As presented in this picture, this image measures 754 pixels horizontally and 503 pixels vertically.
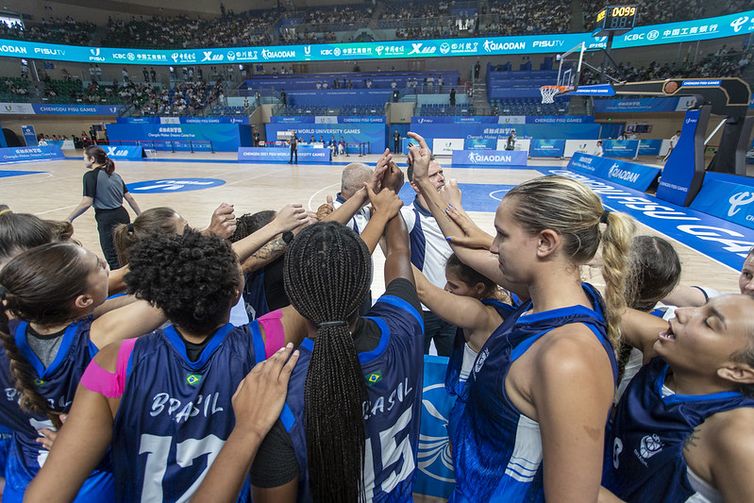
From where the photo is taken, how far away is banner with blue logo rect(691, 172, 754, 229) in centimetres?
793

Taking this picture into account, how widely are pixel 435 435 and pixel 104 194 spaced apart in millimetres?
5119

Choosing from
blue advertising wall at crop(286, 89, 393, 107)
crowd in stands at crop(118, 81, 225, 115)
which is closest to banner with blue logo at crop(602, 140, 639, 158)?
blue advertising wall at crop(286, 89, 393, 107)

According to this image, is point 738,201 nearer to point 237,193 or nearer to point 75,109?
point 237,193

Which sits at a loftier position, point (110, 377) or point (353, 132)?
point (353, 132)

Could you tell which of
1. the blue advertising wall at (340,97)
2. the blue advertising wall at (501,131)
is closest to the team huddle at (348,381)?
the blue advertising wall at (501,131)

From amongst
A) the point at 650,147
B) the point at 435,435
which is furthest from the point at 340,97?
the point at 435,435

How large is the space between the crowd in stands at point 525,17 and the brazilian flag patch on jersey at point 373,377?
3205cm

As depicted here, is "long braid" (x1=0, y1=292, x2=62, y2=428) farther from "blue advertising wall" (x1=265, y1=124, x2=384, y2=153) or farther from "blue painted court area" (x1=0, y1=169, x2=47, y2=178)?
"blue advertising wall" (x1=265, y1=124, x2=384, y2=153)

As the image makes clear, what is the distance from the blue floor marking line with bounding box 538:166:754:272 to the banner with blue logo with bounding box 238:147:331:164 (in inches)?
579

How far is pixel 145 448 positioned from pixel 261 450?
44 cm

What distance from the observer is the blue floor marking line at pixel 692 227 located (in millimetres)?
6447

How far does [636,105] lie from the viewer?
2383 cm

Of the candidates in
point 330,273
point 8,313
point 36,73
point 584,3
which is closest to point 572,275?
point 330,273

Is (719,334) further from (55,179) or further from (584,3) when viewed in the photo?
(584,3)
